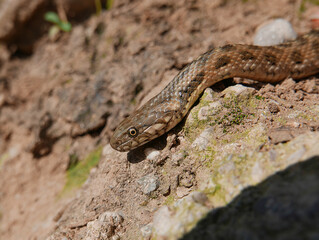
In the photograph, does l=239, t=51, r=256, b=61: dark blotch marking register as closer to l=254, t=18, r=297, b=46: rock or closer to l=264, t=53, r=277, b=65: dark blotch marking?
l=264, t=53, r=277, b=65: dark blotch marking

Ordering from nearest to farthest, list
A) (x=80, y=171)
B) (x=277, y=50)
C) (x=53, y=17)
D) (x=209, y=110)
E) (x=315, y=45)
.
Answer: (x=209, y=110) < (x=277, y=50) < (x=315, y=45) < (x=80, y=171) < (x=53, y=17)

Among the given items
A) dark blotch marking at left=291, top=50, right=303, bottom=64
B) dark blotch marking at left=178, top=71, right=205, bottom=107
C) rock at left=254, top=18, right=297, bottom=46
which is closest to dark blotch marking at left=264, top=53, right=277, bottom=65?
dark blotch marking at left=291, top=50, right=303, bottom=64

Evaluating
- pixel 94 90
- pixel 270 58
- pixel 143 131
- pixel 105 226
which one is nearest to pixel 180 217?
pixel 105 226

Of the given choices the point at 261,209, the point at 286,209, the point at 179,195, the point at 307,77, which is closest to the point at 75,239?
the point at 179,195

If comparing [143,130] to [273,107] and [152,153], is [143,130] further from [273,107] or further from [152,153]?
[273,107]

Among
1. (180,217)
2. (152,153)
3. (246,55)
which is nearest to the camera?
(180,217)

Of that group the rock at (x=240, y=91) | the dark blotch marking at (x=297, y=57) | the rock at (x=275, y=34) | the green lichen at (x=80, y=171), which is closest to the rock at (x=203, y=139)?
the rock at (x=240, y=91)
